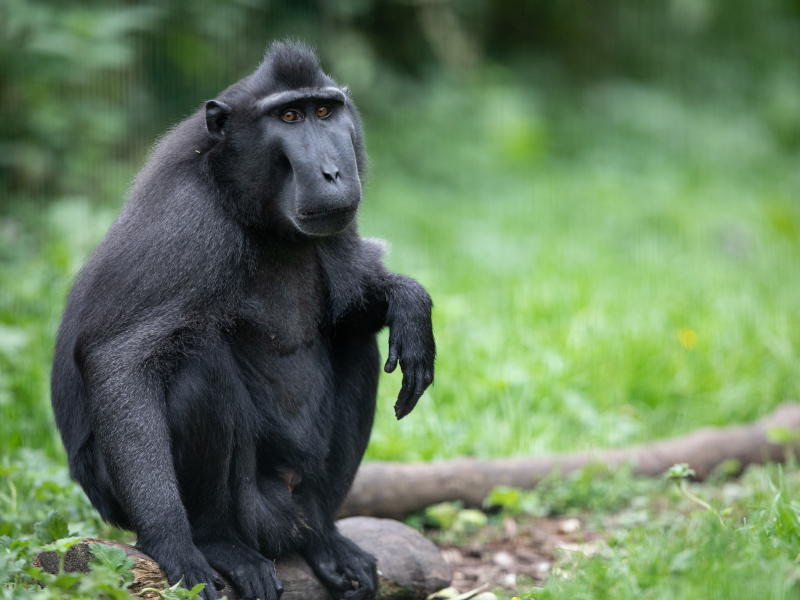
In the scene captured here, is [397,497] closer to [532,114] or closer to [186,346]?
[186,346]

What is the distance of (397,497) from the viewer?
457 centimetres

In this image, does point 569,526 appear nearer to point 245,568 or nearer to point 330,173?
point 245,568

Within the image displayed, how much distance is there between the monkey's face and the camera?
3285mm

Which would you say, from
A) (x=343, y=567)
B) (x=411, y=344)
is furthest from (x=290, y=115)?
(x=343, y=567)

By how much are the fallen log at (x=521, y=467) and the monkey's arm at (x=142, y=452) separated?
1474mm

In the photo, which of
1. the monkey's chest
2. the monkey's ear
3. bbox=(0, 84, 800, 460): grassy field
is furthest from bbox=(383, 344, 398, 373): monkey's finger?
the monkey's ear

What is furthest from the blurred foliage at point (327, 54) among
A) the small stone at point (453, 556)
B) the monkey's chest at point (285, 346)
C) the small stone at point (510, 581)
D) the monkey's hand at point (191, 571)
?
the small stone at point (510, 581)

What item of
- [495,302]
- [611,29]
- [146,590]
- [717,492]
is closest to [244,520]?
[146,590]

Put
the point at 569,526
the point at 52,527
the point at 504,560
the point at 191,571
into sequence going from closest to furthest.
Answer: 1. the point at 191,571
2. the point at 52,527
3. the point at 504,560
4. the point at 569,526

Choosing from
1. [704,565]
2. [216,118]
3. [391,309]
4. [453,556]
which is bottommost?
[453,556]

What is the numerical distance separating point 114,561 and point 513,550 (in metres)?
2.23

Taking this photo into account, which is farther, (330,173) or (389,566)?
(389,566)

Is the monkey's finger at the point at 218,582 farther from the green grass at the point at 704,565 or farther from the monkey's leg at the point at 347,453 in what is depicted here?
the green grass at the point at 704,565

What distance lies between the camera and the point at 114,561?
2.84m
